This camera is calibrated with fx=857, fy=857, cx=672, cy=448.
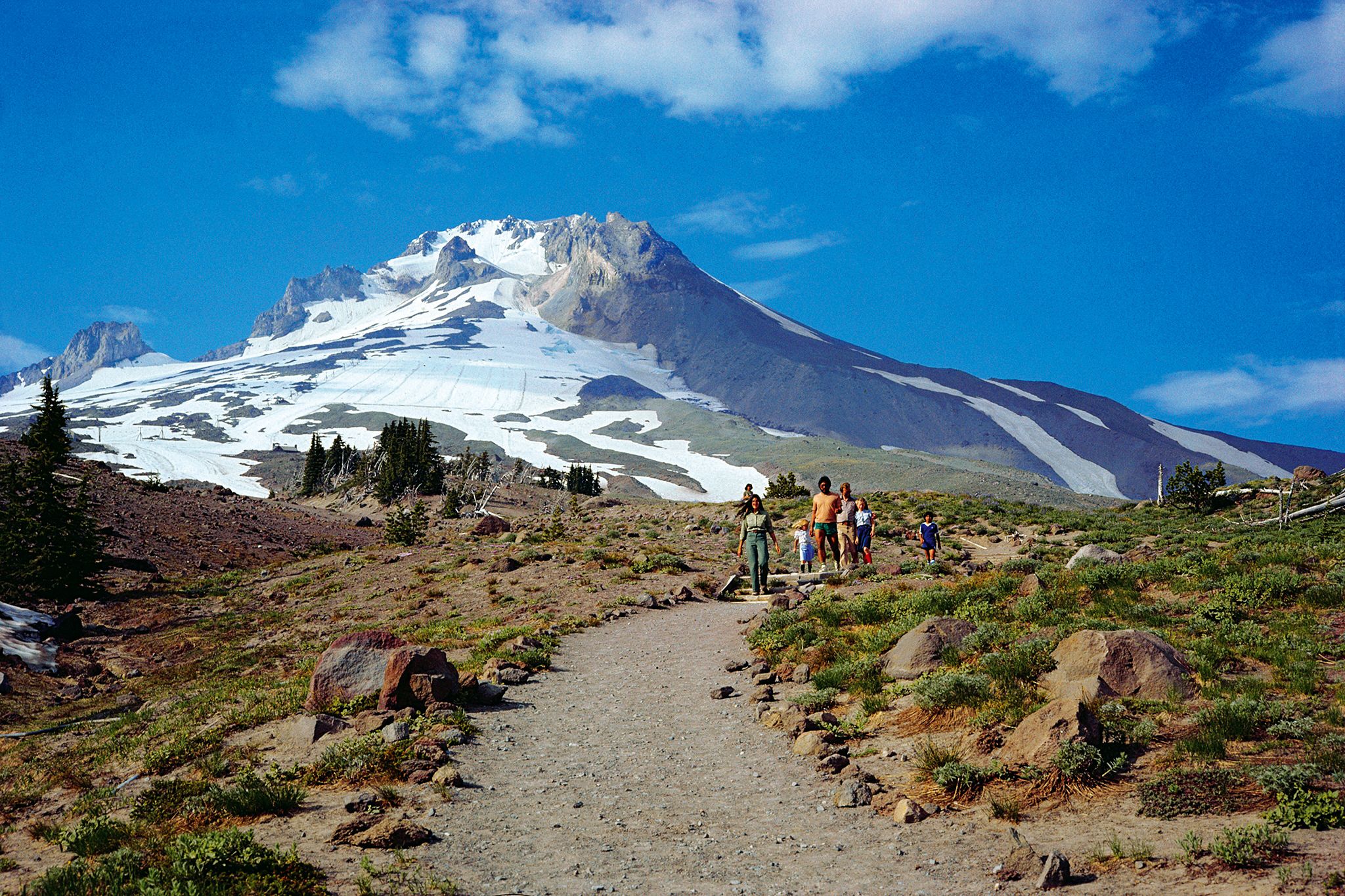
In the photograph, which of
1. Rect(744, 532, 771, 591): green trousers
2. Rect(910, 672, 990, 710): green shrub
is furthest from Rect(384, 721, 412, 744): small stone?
Rect(744, 532, 771, 591): green trousers

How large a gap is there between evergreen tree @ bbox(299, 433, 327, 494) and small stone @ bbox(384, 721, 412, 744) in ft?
339

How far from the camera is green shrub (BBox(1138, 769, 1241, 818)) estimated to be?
268 inches

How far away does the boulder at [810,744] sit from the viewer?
31.9ft

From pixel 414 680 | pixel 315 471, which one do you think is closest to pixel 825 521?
pixel 414 680

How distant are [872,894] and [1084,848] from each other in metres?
1.73

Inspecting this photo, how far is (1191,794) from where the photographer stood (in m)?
6.97

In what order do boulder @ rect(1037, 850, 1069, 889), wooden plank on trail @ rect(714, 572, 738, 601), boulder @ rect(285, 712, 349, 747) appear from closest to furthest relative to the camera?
boulder @ rect(1037, 850, 1069, 889) → boulder @ rect(285, 712, 349, 747) → wooden plank on trail @ rect(714, 572, 738, 601)

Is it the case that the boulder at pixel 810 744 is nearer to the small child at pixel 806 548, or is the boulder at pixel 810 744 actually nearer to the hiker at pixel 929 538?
the small child at pixel 806 548

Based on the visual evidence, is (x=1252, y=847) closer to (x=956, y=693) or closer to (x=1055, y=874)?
(x=1055, y=874)

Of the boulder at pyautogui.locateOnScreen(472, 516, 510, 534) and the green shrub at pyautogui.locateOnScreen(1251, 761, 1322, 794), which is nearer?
the green shrub at pyautogui.locateOnScreen(1251, 761, 1322, 794)

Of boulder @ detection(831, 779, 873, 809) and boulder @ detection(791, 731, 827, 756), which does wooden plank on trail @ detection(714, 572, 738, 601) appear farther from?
boulder @ detection(831, 779, 873, 809)

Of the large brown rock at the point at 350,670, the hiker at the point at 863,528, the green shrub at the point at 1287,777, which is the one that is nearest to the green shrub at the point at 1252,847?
the green shrub at the point at 1287,777

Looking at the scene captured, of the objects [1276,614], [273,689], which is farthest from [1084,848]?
[273,689]

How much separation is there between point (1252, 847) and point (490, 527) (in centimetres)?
3907
